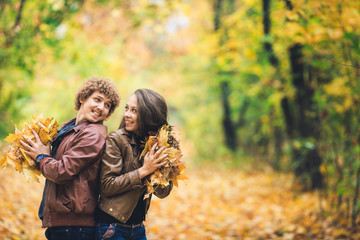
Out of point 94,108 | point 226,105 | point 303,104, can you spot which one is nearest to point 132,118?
point 94,108

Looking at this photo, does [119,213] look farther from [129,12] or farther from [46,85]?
[46,85]

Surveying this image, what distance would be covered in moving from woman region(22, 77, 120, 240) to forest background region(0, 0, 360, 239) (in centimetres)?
121

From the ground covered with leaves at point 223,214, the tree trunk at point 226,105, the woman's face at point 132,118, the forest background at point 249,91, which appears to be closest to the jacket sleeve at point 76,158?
the woman's face at point 132,118

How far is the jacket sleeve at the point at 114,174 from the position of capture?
226 centimetres

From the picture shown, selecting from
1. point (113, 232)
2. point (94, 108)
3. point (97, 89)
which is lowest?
point (113, 232)

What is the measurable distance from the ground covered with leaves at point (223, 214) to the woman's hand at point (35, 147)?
7.49 feet

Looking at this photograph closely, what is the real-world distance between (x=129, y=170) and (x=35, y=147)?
0.72m

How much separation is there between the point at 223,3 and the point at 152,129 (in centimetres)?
1231

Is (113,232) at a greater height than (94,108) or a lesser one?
lesser

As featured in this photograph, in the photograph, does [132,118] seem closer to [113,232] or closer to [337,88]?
[113,232]

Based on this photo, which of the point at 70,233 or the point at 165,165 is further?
the point at 165,165

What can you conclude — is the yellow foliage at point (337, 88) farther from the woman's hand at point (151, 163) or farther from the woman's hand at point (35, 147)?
the woman's hand at point (35, 147)

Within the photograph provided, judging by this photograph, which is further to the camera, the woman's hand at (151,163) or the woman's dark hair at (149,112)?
the woman's dark hair at (149,112)

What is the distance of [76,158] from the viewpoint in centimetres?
220
